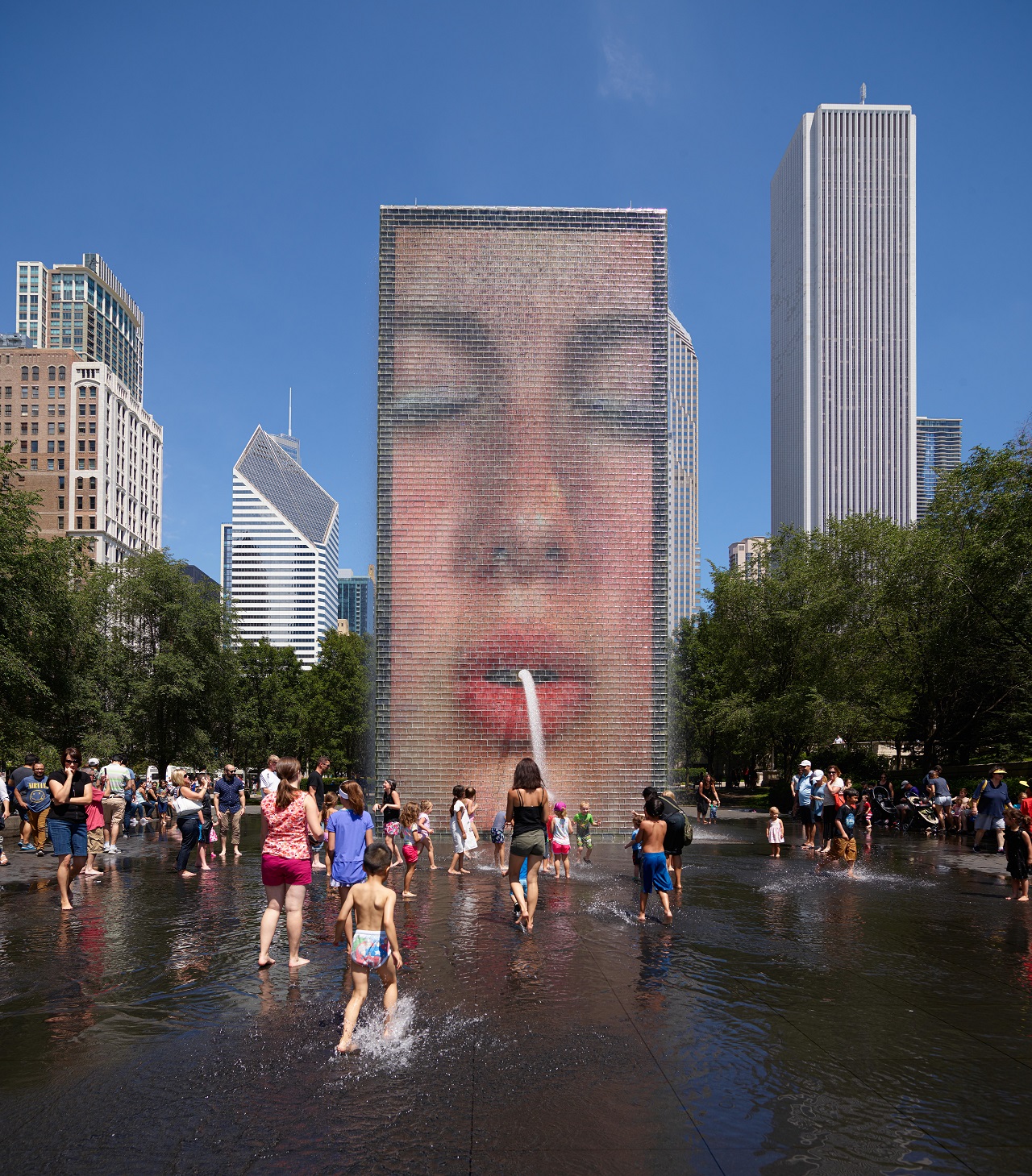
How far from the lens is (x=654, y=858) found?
10930 mm

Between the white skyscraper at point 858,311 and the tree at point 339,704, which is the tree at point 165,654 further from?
the white skyscraper at point 858,311

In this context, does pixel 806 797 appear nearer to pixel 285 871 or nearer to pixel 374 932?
pixel 285 871

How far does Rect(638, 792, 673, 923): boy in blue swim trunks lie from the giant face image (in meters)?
16.2

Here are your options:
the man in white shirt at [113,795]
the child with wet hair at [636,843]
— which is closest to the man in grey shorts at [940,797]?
the child with wet hair at [636,843]

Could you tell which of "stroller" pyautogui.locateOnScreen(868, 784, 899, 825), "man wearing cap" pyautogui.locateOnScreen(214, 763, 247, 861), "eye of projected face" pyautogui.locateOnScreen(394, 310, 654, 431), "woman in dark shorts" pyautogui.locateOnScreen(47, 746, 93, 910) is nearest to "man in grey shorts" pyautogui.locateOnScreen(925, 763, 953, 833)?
"stroller" pyautogui.locateOnScreen(868, 784, 899, 825)

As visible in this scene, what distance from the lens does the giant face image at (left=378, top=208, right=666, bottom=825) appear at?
2748cm

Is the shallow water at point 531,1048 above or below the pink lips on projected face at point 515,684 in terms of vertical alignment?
below

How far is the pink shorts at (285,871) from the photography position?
8281 mm

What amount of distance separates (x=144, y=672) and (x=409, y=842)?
121 ft

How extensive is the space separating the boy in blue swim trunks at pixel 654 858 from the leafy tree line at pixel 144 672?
17844 mm

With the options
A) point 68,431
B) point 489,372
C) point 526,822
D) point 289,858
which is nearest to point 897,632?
point 489,372

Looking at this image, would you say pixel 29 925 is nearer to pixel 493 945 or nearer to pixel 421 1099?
pixel 493 945

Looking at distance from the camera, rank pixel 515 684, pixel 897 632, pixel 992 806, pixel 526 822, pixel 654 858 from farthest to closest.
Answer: pixel 897 632 < pixel 515 684 < pixel 992 806 < pixel 654 858 < pixel 526 822

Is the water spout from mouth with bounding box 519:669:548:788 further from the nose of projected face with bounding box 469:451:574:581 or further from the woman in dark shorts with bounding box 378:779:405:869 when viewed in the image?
the woman in dark shorts with bounding box 378:779:405:869
